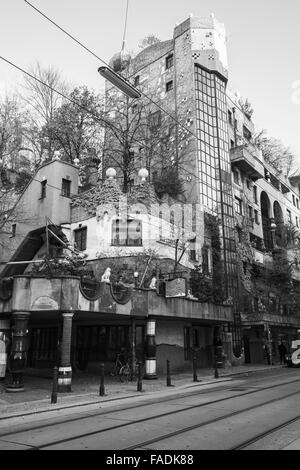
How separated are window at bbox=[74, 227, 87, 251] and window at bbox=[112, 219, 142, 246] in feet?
7.14

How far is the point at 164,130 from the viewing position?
37.7 metres

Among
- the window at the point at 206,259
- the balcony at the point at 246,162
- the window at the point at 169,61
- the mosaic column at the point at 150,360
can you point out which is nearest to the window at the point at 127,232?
the window at the point at 206,259

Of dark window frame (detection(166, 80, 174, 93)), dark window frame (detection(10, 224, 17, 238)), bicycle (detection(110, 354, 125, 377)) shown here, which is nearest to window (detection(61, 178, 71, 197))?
Result: dark window frame (detection(10, 224, 17, 238))

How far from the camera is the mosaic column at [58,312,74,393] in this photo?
1584 cm

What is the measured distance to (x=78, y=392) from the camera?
15828 millimetres

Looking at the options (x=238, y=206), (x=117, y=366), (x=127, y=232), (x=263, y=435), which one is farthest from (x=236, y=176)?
(x=263, y=435)

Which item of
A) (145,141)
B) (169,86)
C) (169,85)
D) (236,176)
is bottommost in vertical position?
(236,176)

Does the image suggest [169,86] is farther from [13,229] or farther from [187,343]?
[187,343]

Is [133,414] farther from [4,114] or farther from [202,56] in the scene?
[202,56]

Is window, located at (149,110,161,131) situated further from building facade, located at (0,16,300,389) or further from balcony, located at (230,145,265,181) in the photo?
balcony, located at (230,145,265,181)

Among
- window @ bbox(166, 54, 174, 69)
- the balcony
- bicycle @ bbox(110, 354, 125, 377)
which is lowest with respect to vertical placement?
bicycle @ bbox(110, 354, 125, 377)

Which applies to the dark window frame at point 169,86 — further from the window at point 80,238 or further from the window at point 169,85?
the window at point 80,238

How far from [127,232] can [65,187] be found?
6.26 meters

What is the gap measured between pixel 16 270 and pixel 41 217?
13.0 feet
